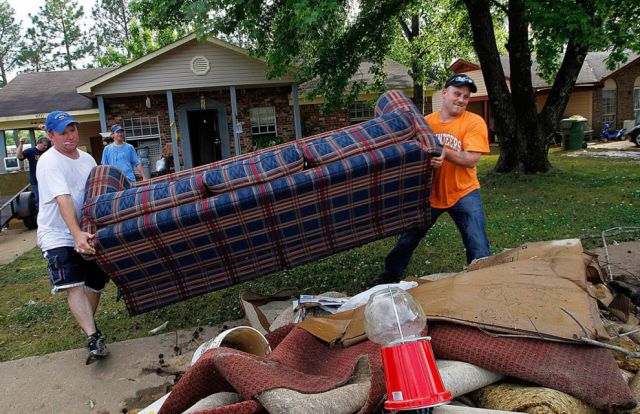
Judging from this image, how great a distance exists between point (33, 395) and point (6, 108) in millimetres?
16760

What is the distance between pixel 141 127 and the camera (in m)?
16.5

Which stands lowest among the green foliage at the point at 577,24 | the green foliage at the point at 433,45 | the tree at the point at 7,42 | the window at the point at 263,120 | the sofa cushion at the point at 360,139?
the sofa cushion at the point at 360,139

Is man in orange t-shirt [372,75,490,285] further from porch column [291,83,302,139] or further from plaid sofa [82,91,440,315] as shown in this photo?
porch column [291,83,302,139]

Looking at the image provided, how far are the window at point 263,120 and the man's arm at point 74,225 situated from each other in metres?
13.6

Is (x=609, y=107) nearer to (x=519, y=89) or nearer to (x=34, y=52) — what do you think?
(x=519, y=89)

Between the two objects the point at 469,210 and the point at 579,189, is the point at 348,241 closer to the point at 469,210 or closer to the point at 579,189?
the point at 469,210

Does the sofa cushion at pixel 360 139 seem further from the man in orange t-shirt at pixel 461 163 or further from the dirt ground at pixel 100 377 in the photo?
the dirt ground at pixel 100 377

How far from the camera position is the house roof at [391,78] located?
18219 millimetres

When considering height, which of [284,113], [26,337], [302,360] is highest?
[284,113]

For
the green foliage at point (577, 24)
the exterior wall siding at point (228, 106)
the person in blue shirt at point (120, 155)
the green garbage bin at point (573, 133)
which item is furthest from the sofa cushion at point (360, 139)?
the green garbage bin at point (573, 133)

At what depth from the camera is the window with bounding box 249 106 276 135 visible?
1689 centimetres

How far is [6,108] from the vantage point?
55.4 ft

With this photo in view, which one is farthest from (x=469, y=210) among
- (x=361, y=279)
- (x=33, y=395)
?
(x=33, y=395)

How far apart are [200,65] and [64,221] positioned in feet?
41.7
